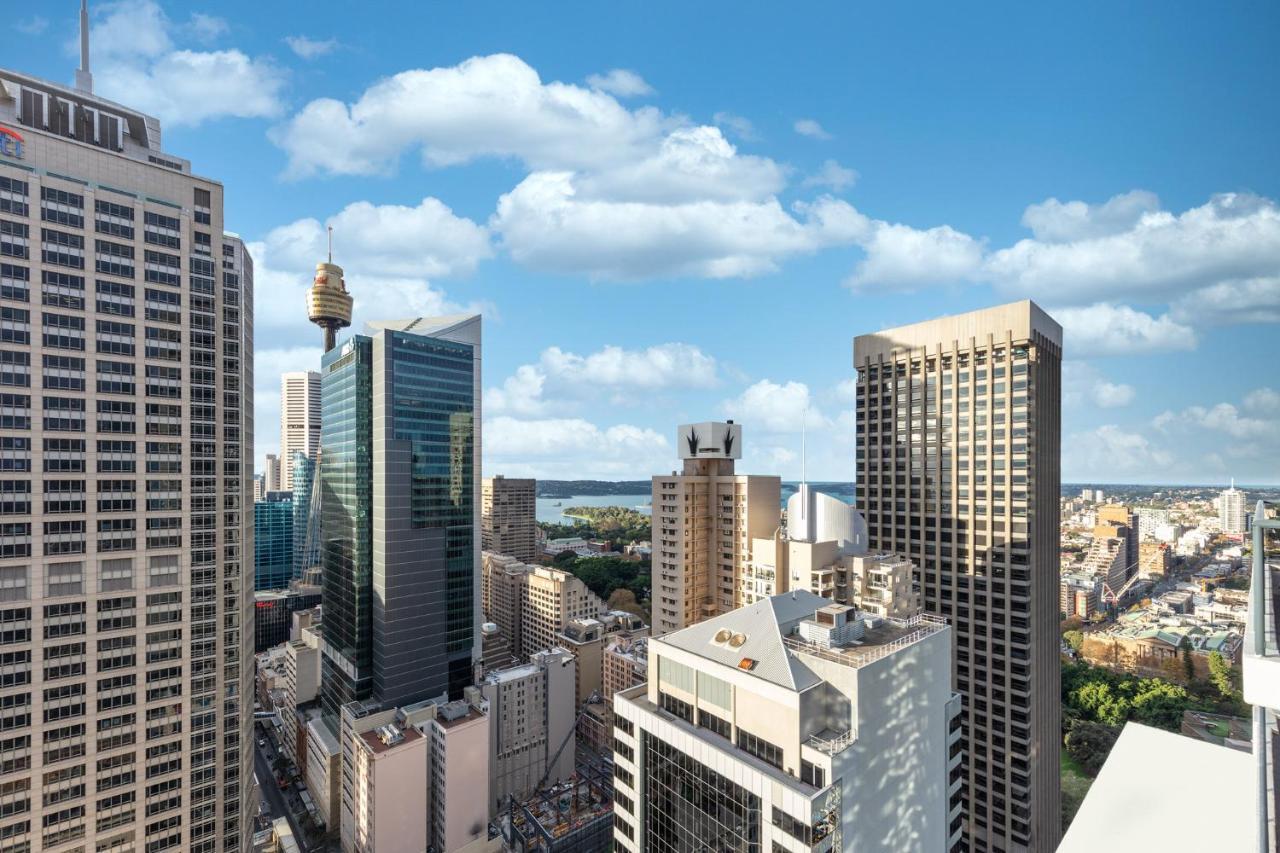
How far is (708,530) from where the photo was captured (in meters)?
44.9

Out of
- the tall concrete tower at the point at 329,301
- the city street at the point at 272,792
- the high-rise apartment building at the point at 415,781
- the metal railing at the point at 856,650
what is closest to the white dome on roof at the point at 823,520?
the metal railing at the point at 856,650

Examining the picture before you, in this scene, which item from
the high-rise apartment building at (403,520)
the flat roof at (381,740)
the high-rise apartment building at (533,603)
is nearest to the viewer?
the flat roof at (381,740)

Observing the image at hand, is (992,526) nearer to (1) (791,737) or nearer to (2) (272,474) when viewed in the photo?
(1) (791,737)

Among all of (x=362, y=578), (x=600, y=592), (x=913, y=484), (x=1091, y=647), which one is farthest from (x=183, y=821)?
(x=1091, y=647)

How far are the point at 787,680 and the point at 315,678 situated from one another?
64246 mm

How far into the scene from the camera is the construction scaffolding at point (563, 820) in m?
44.6

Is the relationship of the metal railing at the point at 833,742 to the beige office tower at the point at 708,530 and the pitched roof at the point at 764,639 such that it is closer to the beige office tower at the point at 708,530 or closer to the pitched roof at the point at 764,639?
the pitched roof at the point at 764,639

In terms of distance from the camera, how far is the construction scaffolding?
146ft

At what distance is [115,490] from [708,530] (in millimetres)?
36424

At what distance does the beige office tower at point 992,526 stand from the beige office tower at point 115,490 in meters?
43.9

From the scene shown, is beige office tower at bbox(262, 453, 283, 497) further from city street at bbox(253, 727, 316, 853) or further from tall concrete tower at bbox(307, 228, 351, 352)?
city street at bbox(253, 727, 316, 853)

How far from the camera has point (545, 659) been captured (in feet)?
180

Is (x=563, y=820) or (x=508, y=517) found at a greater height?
(x=508, y=517)

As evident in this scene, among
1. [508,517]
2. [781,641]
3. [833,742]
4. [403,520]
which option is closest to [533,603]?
[403,520]
